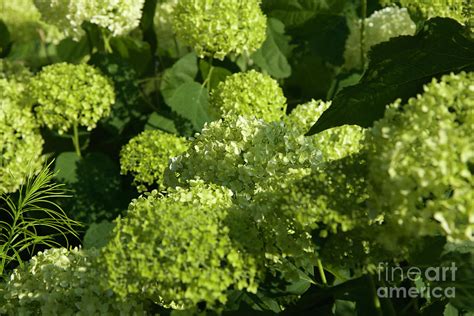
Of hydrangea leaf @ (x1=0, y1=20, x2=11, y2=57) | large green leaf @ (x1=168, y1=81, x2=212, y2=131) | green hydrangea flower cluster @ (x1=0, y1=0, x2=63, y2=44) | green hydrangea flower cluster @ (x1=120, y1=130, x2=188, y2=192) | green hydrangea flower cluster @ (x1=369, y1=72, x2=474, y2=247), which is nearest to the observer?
green hydrangea flower cluster @ (x1=369, y1=72, x2=474, y2=247)

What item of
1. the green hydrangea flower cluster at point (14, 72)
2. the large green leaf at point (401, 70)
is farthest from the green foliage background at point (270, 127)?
the green hydrangea flower cluster at point (14, 72)

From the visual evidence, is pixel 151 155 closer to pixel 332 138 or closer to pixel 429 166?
pixel 332 138

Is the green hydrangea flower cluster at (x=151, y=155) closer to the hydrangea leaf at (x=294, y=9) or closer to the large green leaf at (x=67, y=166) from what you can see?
the large green leaf at (x=67, y=166)

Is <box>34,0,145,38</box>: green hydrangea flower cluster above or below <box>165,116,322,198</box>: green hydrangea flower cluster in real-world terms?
above

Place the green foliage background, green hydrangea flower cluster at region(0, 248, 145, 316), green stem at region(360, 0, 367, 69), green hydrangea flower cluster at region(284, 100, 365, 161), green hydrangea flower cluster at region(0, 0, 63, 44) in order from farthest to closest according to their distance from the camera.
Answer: green hydrangea flower cluster at region(0, 0, 63, 44) → green stem at region(360, 0, 367, 69) → green hydrangea flower cluster at region(284, 100, 365, 161) → green hydrangea flower cluster at region(0, 248, 145, 316) → the green foliage background

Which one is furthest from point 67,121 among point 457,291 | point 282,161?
point 457,291

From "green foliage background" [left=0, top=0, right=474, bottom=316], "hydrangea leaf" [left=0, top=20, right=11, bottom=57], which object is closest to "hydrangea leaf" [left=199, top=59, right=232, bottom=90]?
"green foliage background" [left=0, top=0, right=474, bottom=316]

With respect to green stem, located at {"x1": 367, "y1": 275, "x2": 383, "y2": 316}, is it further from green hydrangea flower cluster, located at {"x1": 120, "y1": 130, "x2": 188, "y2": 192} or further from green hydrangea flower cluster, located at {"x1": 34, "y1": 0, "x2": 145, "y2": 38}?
green hydrangea flower cluster, located at {"x1": 34, "y1": 0, "x2": 145, "y2": 38}
